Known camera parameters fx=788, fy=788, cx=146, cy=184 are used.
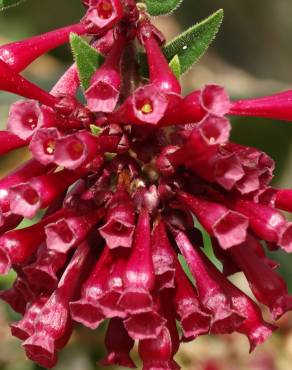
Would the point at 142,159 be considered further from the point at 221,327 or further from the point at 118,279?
the point at 221,327

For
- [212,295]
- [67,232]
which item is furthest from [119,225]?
[212,295]

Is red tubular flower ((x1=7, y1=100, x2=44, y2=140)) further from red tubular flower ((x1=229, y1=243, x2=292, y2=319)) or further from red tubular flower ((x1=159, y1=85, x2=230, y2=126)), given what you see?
red tubular flower ((x1=229, y1=243, x2=292, y2=319))

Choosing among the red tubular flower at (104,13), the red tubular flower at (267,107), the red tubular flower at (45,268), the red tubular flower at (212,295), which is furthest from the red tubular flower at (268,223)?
the red tubular flower at (104,13)

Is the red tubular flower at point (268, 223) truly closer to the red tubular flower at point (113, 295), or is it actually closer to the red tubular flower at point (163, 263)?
the red tubular flower at point (163, 263)

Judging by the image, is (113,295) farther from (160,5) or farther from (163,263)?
(160,5)

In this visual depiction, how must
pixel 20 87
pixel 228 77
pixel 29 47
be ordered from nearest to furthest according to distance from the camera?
pixel 20 87 < pixel 29 47 < pixel 228 77

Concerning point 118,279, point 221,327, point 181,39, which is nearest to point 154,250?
point 118,279
